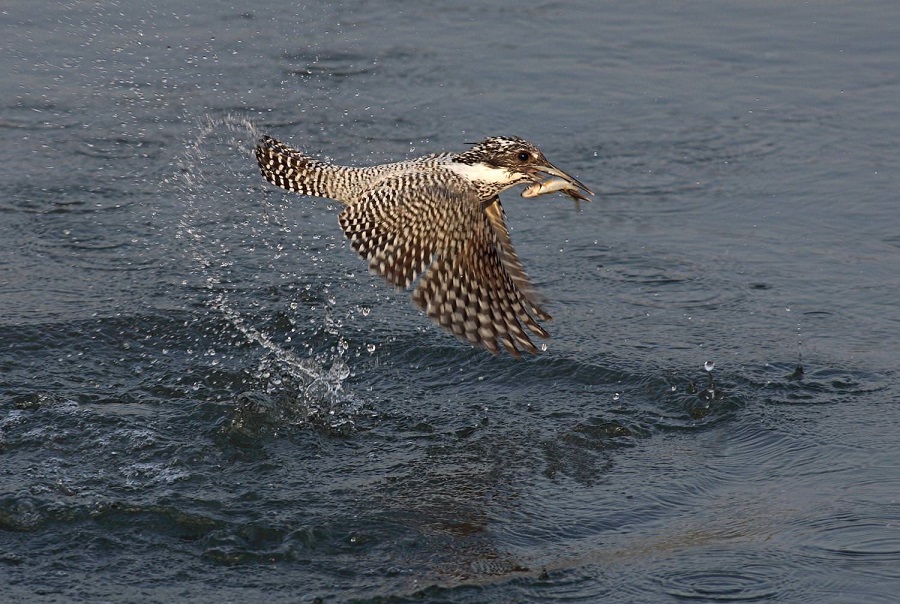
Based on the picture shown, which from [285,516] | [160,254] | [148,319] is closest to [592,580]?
[285,516]

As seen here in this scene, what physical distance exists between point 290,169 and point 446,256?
1.13 m

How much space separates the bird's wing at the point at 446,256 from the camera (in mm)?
5625

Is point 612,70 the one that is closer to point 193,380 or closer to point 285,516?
point 193,380

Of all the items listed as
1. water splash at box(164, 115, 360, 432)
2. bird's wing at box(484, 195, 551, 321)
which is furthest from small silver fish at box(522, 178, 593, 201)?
water splash at box(164, 115, 360, 432)

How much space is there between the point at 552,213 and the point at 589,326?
64.4 inches

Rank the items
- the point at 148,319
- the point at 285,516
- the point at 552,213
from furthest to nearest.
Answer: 1. the point at 552,213
2. the point at 148,319
3. the point at 285,516

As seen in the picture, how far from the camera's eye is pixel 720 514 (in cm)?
532

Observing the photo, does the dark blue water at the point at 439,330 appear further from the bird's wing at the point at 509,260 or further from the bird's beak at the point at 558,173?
the bird's beak at the point at 558,173

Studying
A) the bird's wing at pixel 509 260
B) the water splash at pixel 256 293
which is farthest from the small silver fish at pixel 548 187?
the water splash at pixel 256 293

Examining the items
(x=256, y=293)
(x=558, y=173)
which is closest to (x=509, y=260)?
(x=558, y=173)

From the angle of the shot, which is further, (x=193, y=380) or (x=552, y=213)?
(x=552, y=213)

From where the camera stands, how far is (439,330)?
23.3 ft

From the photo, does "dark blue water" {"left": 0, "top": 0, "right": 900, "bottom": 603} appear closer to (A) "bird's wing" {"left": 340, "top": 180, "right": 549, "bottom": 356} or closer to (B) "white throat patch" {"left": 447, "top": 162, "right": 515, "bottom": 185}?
(A) "bird's wing" {"left": 340, "top": 180, "right": 549, "bottom": 356}

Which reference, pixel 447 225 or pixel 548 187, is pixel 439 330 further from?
pixel 447 225
